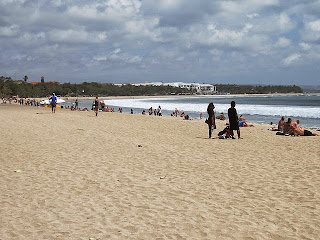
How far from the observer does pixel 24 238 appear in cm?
391

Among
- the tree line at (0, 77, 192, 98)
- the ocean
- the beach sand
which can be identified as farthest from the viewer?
the tree line at (0, 77, 192, 98)

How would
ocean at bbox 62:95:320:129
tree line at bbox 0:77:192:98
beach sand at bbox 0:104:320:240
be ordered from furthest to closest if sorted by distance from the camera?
1. tree line at bbox 0:77:192:98
2. ocean at bbox 62:95:320:129
3. beach sand at bbox 0:104:320:240

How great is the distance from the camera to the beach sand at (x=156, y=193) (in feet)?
13.9

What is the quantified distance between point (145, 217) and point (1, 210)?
207 centimetres

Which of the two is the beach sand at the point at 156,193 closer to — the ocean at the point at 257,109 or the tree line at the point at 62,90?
the ocean at the point at 257,109

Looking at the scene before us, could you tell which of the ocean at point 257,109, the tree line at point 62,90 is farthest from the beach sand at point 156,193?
the tree line at point 62,90

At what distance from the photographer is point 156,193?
5762mm

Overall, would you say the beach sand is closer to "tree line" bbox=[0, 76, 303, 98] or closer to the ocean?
the ocean

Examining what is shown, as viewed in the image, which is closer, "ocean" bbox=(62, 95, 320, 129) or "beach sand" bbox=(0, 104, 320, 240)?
"beach sand" bbox=(0, 104, 320, 240)

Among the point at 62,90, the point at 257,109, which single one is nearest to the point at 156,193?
the point at 257,109

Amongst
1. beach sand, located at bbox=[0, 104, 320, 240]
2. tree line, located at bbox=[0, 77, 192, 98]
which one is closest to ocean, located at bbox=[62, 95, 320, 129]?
beach sand, located at bbox=[0, 104, 320, 240]

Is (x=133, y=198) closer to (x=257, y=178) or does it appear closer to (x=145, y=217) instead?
(x=145, y=217)

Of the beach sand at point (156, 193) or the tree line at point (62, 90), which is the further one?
the tree line at point (62, 90)

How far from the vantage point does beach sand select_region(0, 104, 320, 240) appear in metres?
4.25
